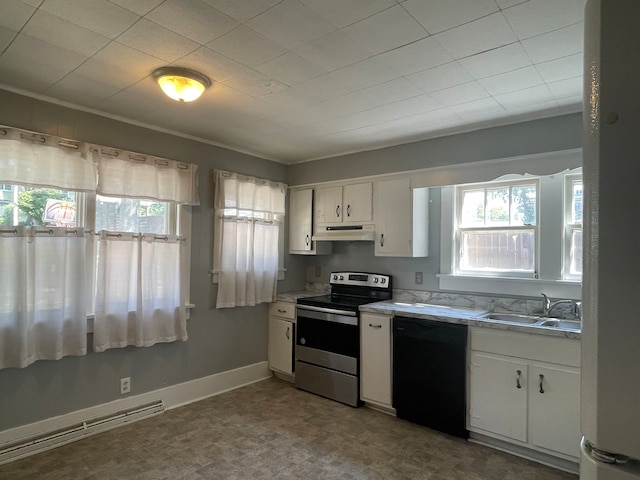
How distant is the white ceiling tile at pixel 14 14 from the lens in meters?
1.69

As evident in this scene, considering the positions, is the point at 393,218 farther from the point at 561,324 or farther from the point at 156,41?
the point at 156,41

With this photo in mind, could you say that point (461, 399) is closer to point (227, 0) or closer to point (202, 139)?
point (227, 0)

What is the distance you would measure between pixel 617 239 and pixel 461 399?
266cm

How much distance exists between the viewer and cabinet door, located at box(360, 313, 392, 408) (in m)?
3.34

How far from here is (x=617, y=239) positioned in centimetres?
62

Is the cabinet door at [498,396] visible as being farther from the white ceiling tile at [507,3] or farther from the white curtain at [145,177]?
the white curtain at [145,177]

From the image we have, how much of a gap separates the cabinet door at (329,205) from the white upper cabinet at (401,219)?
0.47 m

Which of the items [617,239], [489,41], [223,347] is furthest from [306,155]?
[617,239]

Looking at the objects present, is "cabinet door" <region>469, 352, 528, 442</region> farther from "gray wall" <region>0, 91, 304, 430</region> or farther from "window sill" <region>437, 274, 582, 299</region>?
"gray wall" <region>0, 91, 304, 430</region>

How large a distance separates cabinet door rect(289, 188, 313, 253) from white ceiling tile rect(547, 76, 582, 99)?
2553 millimetres

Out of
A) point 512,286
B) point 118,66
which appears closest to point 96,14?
point 118,66

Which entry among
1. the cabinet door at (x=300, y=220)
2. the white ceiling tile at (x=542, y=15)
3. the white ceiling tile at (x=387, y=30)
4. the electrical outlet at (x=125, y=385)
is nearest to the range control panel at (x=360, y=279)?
the cabinet door at (x=300, y=220)

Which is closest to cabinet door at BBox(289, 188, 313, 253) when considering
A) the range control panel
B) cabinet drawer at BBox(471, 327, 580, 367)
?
the range control panel

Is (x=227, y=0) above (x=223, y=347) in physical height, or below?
above
